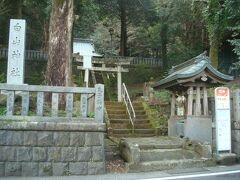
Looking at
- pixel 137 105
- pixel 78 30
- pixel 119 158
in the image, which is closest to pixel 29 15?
pixel 78 30

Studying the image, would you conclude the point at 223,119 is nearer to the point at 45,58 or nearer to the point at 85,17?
the point at 85,17

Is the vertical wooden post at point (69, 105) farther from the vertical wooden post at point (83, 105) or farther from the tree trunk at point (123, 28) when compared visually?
the tree trunk at point (123, 28)

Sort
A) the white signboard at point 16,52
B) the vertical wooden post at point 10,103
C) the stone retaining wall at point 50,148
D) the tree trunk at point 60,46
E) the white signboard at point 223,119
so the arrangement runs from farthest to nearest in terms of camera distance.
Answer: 1. the tree trunk at point 60,46
2. the white signboard at point 223,119
3. the white signboard at point 16,52
4. the vertical wooden post at point 10,103
5. the stone retaining wall at point 50,148

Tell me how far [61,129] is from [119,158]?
9.02 feet

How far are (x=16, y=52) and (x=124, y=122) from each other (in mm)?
7688

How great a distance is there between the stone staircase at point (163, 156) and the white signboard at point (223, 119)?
21.9 inches

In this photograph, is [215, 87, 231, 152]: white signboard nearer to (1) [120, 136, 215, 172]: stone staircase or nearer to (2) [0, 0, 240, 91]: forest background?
(1) [120, 136, 215, 172]: stone staircase

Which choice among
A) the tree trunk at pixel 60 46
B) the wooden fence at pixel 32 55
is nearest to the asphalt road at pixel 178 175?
the tree trunk at pixel 60 46

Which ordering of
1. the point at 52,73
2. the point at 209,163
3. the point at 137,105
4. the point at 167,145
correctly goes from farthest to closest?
the point at 137,105 < the point at 52,73 < the point at 167,145 < the point at 209,163

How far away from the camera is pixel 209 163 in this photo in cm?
1034

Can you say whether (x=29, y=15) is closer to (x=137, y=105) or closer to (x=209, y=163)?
(x=137, y=105)

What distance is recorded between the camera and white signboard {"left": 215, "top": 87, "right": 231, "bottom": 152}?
10625 mm

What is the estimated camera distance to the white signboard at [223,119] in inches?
418

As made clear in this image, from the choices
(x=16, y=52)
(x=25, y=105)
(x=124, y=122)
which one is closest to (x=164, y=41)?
(x=124, y=122)
